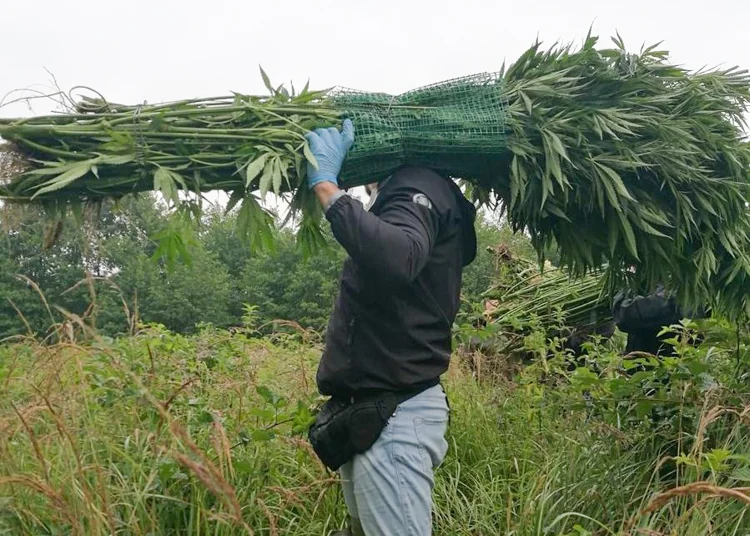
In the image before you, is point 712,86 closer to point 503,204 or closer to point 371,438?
point 503,204

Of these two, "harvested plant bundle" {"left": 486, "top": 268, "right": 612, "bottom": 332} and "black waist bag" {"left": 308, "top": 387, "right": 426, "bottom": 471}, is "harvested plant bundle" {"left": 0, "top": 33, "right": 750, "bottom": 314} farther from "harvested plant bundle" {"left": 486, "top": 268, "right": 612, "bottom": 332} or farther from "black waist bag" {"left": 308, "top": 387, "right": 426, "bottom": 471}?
"harvested plant bundle" {"left": 486, "top": 268, "right": 612, "bottom": 332}

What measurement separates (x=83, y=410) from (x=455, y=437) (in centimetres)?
209

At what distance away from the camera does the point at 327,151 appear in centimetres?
253

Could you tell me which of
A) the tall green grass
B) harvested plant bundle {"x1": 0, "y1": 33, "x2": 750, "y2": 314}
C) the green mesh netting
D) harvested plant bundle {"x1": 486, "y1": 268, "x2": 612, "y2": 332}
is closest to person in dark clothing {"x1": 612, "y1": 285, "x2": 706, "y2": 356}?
harvested plant bundle {"x1": 486, "y1": 268, "x2": 612, "y2": 332}

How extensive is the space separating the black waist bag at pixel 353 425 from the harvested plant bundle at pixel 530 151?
65cm

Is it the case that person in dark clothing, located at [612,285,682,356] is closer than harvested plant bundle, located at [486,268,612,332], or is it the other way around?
person in dark clothing, located at [612,285,682,356]

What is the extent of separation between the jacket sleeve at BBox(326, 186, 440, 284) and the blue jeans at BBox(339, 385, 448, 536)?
464mm

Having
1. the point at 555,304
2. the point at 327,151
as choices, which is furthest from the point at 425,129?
the point at 555,304

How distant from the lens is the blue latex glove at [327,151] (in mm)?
2504

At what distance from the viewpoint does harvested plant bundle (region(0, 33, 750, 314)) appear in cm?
250

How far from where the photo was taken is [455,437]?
4203 millimetres

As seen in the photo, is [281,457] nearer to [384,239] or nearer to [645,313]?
[384,239]

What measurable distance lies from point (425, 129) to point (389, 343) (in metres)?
0.75

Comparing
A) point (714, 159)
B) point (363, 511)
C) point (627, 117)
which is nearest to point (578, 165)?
point (627, 117)
